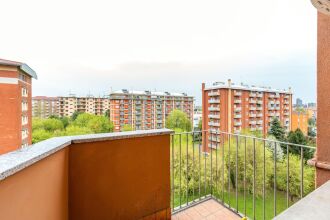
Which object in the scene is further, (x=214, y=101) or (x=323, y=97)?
(x=214, y=101)

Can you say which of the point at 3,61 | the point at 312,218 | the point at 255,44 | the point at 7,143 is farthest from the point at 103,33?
the point at 7,143

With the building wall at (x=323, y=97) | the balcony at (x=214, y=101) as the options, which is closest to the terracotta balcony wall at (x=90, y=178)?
the building wall at (x=323, y=97)

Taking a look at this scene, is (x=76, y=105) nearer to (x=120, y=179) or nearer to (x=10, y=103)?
(x=10, y=103)

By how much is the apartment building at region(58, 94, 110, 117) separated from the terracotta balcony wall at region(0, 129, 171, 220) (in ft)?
177

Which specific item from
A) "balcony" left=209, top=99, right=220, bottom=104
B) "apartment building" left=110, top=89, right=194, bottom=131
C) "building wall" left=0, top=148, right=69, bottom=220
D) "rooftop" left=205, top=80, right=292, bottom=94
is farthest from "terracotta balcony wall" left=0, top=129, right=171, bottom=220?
"apartment building" left=110, top=89, right=194, bottom=131

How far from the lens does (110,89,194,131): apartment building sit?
133ft

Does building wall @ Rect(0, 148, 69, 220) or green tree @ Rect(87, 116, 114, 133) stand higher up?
building wall @ Rect(0, 148, 69, 220)

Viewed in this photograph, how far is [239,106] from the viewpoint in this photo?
3127cm

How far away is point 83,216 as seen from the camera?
5.47 ft

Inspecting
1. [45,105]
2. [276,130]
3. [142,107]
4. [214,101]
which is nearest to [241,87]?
[214,101]

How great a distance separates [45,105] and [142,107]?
28.0 m

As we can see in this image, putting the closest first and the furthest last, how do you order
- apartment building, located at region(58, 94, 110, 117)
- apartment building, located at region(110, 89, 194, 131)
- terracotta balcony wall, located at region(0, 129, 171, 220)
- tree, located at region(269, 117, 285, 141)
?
terracotta balcony wall, located at region(0, 129, 171, 220) → tree, located at region(269, 117, 285, 141) → apartment building, located at region(110, 89, 194, 131) → apartment building, located at region(58, 94, 110, 117)

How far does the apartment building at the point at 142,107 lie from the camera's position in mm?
40594

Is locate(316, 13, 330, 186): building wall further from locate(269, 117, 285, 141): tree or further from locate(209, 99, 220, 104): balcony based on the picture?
locate(209, 99, 220, 104): balcony
